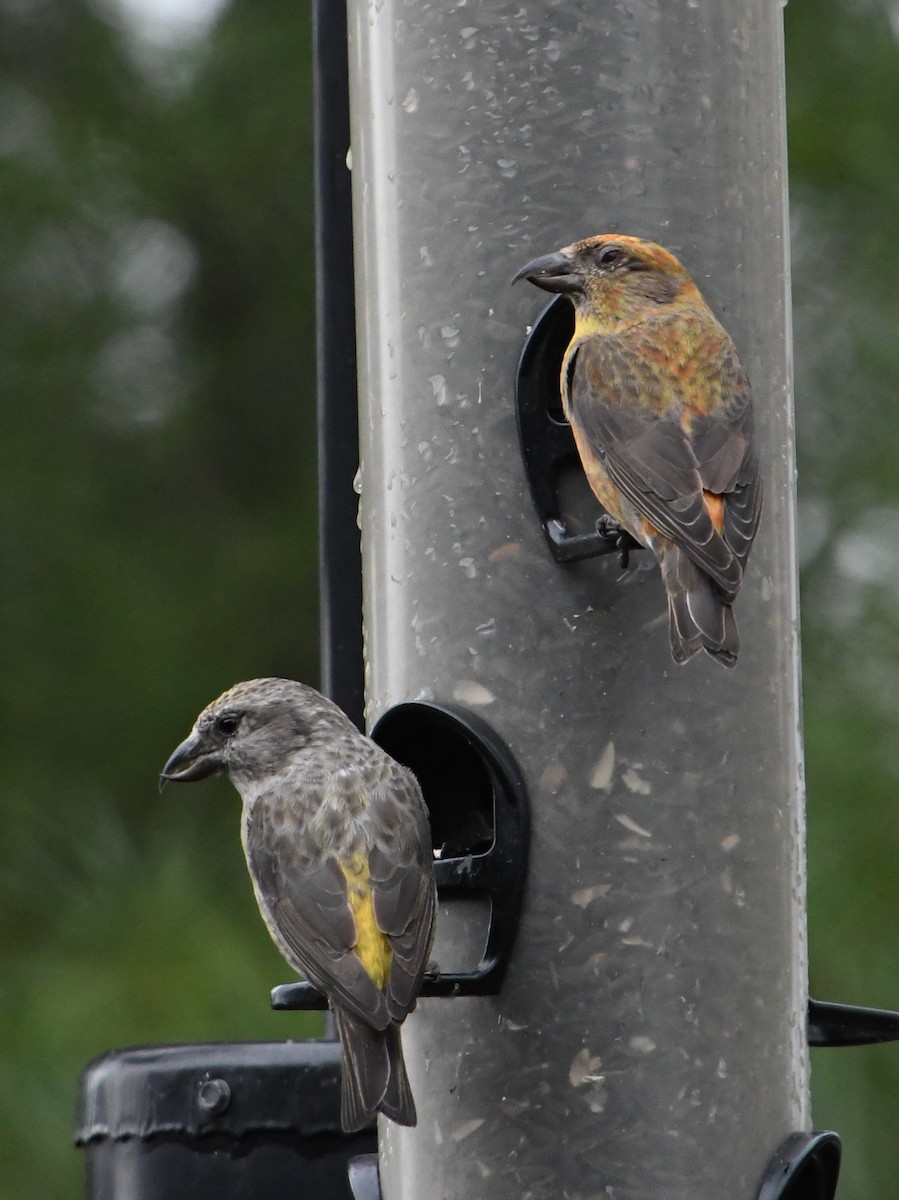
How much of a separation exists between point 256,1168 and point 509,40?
2.63 metres

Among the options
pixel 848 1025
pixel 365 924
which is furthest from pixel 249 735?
pixel 848 1025

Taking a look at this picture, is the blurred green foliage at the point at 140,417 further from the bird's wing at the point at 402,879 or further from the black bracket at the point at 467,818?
the bird's wing at the point at 402,879

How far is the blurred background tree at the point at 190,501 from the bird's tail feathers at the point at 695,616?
113 inches

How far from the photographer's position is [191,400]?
33.3 ft

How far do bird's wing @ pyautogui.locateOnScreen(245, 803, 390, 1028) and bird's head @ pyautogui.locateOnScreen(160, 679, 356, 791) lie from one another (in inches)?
7.7

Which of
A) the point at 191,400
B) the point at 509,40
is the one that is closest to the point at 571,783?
the point at 509,40

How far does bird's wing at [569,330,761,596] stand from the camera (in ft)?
15.8

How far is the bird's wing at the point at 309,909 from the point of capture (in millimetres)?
4707

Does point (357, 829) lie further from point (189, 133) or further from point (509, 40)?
point (189, 133)

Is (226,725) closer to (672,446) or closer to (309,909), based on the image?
(309,909)

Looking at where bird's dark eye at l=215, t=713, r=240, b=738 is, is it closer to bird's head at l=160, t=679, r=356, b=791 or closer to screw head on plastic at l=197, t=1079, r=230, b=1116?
bird's head at l=160, t=679, r=356, b=791

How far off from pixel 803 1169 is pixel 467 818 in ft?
3.61

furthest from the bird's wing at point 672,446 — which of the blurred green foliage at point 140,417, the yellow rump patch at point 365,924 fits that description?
the blurred green foliage at point 140,417

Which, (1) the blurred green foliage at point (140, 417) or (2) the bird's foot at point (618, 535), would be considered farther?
(1) the blurred green foliage at point (140, 417)
